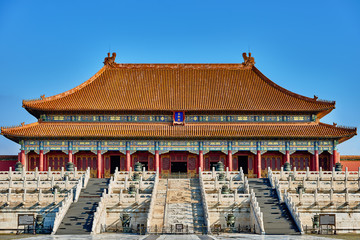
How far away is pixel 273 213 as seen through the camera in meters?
40.8

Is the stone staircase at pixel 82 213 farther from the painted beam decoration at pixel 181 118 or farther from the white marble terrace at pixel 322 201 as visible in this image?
the painted beam decoration at pixel 181 118

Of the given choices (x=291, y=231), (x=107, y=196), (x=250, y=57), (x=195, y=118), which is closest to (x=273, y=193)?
(x=291, y=231)

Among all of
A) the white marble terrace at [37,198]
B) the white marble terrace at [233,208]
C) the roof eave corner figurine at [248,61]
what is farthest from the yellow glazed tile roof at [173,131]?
the white marble terrace at [233,208]

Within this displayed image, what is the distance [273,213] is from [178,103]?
88.1 feet

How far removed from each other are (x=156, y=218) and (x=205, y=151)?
22.0m

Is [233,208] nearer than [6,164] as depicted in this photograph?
Yes

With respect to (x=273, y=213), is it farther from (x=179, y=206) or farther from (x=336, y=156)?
(x=336, y=156)

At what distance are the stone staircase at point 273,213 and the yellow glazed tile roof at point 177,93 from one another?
735 inches

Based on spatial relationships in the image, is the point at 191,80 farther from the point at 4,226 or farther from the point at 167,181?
the point at 4,226

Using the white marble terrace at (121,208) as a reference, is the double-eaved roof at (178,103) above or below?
above

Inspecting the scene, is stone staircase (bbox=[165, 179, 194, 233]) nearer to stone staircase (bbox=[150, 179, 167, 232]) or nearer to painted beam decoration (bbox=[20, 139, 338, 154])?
stone staircase (bbox=[150, 179, 167, 232])

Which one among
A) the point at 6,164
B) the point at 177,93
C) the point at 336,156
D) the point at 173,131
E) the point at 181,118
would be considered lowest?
the point at 6,164

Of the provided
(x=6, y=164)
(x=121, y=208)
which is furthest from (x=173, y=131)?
(x=121, y=208)

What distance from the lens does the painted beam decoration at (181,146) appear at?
61.3 meters
